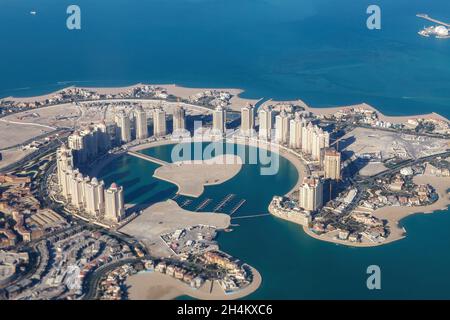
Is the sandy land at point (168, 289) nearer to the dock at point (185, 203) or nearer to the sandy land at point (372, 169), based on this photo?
the dock at point (185, 203)

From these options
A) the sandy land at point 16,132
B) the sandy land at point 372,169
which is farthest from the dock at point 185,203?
the sandy land at point 16,132

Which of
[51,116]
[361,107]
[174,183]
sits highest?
[361,107]

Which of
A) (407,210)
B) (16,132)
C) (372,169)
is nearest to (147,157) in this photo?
(16,132)

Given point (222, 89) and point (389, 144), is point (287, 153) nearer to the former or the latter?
point (389, 144)

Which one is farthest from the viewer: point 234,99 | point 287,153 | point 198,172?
point 234,99

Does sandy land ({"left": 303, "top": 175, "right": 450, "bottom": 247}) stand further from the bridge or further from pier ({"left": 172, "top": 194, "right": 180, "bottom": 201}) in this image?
the bridge

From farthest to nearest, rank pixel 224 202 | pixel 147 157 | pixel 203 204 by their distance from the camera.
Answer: pixel 147 157, pixel 224 202, pixel 203 204

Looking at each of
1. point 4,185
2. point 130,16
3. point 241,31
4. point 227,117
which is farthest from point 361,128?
point 130,16
